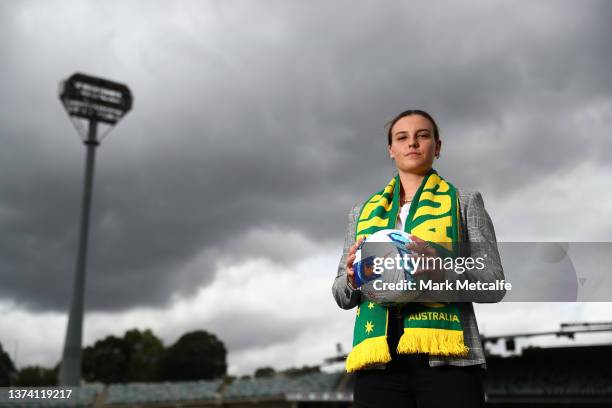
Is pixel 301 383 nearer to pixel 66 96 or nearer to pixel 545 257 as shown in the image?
pixel 66 96

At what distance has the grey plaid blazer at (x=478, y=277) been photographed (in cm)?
209

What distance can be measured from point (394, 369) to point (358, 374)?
167 mm

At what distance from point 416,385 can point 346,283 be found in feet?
1.53

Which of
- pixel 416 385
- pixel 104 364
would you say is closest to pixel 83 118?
pixel 104 364

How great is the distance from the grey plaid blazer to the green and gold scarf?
0.04m

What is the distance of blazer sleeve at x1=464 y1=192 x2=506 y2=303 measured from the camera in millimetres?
2096

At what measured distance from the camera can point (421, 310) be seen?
2.11 meters

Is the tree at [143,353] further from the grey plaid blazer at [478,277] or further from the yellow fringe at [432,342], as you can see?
the yellow fringe at [432,342]

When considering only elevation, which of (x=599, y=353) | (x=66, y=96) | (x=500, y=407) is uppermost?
(x=66, y=96)

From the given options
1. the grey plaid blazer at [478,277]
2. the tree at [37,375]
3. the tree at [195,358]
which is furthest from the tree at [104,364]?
the grey plaid blazer at [478,277]

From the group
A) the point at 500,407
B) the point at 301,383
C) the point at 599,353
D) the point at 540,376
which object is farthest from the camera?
the point at 301,383

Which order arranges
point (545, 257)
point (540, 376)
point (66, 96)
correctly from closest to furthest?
1. point (545, 257)
2. point (540, 376)
3. point (66, 96)

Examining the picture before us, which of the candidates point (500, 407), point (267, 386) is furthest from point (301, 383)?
point (500, 407)

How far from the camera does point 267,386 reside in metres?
45.4
